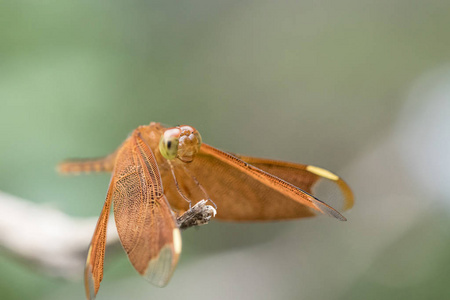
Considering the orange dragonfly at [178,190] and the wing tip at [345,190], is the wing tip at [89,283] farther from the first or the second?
the wing tip at [345,190]

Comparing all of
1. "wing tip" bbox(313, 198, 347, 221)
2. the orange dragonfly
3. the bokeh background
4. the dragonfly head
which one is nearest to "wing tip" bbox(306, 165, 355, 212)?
the orange dragonfly

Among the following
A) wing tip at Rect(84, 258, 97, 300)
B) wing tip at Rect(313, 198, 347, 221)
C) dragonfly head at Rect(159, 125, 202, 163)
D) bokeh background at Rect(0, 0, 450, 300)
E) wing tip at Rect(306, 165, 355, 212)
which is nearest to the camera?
wing tip at Rect(84, 258, 97, 300)

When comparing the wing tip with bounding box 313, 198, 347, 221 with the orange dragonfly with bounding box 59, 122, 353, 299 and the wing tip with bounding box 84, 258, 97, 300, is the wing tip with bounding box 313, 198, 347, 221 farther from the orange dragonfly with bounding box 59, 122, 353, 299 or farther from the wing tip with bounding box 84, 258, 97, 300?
the wing tip with bounding box 84, 258, 97, 300

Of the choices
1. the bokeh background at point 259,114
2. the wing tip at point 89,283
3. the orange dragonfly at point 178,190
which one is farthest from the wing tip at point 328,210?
the bokeh background at point 259,114

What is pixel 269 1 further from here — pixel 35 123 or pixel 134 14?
pixel 35 123

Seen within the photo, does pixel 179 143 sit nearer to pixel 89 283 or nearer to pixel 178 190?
pixel 178 190
